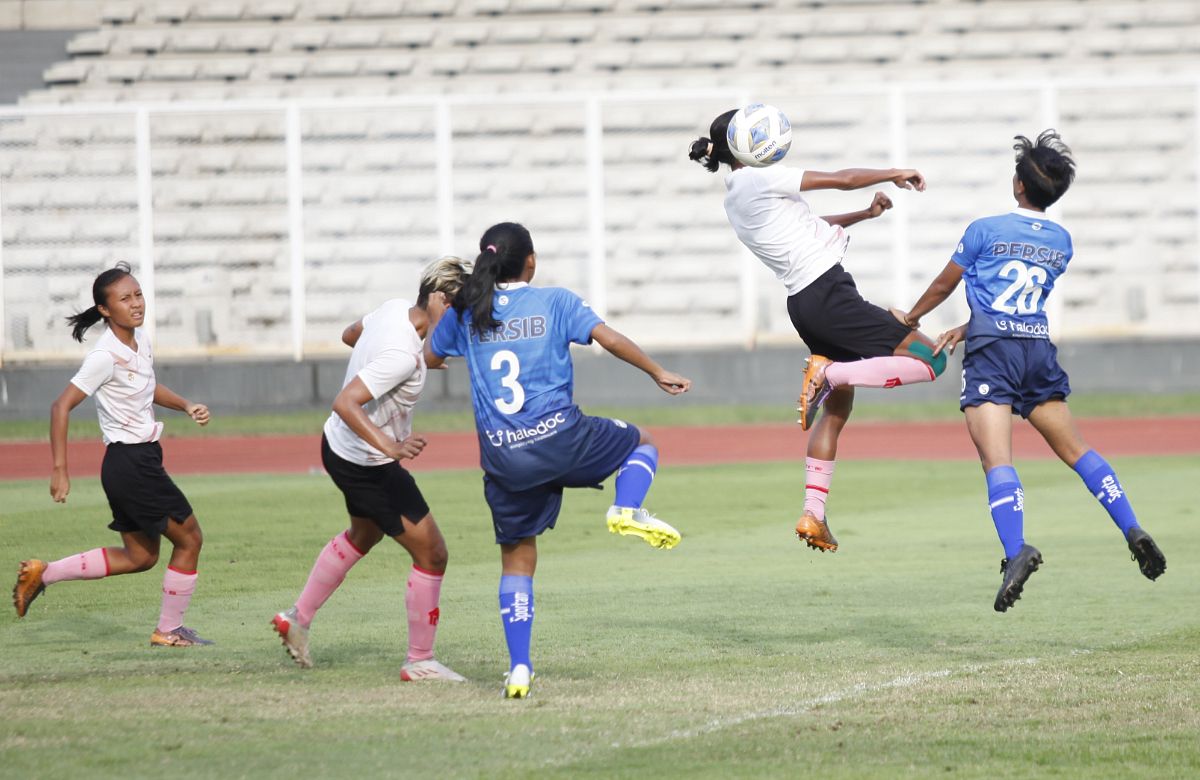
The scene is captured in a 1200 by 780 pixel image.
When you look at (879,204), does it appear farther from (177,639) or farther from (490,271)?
(177,639)

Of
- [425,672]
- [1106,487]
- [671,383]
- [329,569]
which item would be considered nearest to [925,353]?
[1106,487]

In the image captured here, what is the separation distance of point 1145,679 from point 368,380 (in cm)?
342

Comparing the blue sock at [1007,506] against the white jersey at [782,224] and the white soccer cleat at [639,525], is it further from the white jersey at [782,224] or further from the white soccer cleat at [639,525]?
the white soccer cleat at [639,525]

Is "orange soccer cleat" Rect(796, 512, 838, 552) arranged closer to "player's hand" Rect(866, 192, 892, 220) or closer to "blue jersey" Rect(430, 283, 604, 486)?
"player's hand" Rect(866, 192, 892, 220)

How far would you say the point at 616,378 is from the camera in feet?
73.9

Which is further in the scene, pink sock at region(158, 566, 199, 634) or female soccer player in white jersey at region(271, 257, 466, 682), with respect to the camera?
pink sock at region(158, 566, 199, 634)

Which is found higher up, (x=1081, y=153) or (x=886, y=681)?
(x=1081, y=153)

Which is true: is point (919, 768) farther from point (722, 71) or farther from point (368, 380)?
point (722, 71)

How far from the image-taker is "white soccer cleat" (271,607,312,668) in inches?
294

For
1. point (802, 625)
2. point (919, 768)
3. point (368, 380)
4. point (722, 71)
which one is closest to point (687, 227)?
point (722, 71)

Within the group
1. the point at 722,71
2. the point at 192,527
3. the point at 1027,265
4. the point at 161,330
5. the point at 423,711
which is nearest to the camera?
the point at 423,711

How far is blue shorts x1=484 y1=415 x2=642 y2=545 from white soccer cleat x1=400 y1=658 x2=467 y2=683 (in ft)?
2.49

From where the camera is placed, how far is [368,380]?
7086 millimetres

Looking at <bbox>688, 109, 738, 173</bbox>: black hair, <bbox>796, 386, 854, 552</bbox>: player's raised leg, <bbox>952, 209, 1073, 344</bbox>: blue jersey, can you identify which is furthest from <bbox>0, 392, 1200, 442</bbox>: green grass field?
<bbox>952, 209, 1073, 344</bbox>: blue jersey
